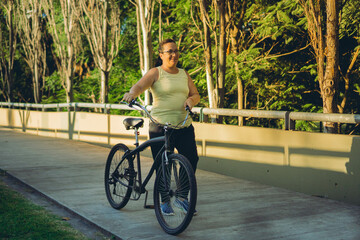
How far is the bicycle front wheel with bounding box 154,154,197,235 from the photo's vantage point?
5.32 metres

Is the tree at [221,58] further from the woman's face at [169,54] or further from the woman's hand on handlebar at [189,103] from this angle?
the woman's hand on handlebar at [189,103]

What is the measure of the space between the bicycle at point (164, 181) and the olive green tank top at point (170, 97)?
0.39ft

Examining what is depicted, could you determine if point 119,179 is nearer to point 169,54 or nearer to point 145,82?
point 145,82

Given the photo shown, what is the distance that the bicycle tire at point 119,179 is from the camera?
21.3 feet

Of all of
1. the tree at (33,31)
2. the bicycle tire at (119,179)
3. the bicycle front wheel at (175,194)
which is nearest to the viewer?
the bicycle front wheel at (175,194)

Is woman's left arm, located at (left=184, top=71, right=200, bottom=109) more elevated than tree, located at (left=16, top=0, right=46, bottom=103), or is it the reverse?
tree, located at (left=16, top=0, right=46, bottom=103)

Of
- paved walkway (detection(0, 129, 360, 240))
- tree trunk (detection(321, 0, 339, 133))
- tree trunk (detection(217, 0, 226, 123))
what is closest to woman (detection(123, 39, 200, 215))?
paved walkway (detection(0, 129, 360, 240))

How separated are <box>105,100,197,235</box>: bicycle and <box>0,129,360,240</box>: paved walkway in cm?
13

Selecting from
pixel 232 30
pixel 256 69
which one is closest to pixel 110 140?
pixel 256 69

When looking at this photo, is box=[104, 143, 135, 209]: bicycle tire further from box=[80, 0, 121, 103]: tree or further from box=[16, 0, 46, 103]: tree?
box=[16, 0, 46, 103]: tree

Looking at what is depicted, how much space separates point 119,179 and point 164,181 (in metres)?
1.12

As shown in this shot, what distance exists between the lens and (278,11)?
1548 cm

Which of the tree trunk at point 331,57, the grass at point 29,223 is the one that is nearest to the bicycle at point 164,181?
the grass at point 29,223

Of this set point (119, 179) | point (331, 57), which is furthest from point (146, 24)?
point (119, 179)
